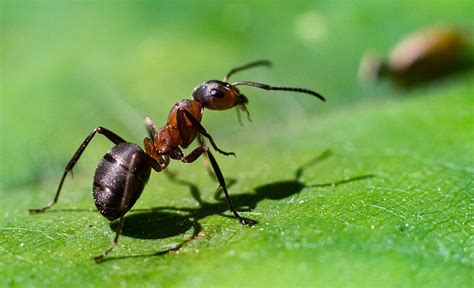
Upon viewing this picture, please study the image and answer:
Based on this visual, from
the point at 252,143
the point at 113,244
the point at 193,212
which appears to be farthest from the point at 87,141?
the point at 252,143

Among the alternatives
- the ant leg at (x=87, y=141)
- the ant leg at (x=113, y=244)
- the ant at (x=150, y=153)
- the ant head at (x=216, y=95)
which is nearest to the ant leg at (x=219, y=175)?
the ant at (x=150, y=153)

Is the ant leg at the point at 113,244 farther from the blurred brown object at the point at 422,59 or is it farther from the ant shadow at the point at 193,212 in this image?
the blurred brown object at the point at 422,59

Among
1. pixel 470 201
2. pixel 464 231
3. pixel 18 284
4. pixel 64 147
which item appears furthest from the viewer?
pixel 64 147

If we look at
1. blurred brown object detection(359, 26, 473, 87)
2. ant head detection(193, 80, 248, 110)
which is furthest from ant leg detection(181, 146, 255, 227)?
blurred brown object detection(359, 26, 473, 87)

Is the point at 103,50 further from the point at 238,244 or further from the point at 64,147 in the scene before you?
the point at 238,244

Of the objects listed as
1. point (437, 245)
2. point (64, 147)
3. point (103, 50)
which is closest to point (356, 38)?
point (103, 50)

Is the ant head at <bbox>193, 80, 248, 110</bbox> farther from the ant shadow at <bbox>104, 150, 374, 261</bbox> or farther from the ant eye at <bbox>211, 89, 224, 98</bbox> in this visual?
the ant shadow at <bbox>104, 150, 374, 261</bbox>

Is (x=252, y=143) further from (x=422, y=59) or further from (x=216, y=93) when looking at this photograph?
(x=422, y=59)
